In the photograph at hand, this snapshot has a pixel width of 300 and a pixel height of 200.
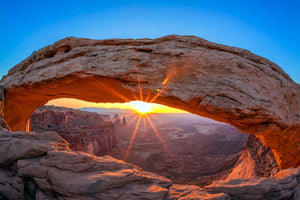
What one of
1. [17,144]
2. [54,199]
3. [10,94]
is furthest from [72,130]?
[54,199]

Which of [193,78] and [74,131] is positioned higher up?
[193,78]

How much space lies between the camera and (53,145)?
4.51m

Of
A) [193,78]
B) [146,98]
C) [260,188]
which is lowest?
[260,188]

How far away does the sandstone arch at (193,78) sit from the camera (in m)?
5.25

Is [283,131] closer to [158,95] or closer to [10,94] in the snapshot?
[158,95]

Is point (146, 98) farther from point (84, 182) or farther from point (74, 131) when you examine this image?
point (74, 131)

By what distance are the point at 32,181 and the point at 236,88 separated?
7615mm

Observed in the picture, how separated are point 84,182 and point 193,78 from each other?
523 centimetres

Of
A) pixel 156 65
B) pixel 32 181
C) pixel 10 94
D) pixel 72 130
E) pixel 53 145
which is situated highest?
pixel 156 65

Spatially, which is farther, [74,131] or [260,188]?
[74,131]

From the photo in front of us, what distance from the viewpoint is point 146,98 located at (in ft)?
20.4

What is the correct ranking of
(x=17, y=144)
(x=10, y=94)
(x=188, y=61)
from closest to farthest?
(x=17, y=144) → (x=188, y=61) → (x=10, y=94)

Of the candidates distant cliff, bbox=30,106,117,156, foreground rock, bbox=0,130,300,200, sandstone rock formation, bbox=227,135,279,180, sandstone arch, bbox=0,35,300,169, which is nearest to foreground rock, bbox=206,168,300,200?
foreground rock, bbox=0,130,300,200

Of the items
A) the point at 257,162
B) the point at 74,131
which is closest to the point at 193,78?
the point at 257,162
